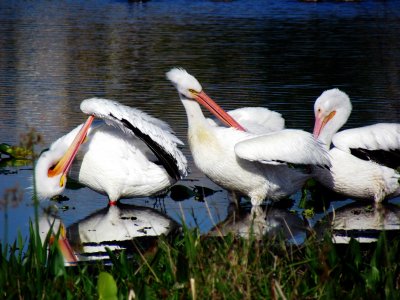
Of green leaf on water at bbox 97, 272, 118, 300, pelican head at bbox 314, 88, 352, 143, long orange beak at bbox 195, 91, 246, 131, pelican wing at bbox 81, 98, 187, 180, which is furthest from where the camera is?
pelican head at bbox 314, 88, 352, 143

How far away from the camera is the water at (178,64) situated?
648cm

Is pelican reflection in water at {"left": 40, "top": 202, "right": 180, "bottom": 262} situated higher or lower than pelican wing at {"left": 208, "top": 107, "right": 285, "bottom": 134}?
lower

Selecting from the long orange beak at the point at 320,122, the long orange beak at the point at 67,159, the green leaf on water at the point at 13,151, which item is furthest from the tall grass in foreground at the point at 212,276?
the green leaf on water at the point at 13,151

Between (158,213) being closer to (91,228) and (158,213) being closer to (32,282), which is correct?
(91,228)

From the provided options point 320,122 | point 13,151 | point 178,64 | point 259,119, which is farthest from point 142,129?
point 178,64

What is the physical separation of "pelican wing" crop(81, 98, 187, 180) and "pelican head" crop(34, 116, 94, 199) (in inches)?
6.2

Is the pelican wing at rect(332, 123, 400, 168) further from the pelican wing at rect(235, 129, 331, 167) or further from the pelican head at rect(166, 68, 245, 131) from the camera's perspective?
the pelican head at rect(166, 68, 245, 131)

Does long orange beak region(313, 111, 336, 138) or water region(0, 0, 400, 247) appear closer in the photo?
long orange beak region(313, 111, 336, 138)

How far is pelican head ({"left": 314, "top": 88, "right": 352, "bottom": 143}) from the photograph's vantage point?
612cm

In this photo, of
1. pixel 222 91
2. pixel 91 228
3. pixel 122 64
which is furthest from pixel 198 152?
pixel 122 64

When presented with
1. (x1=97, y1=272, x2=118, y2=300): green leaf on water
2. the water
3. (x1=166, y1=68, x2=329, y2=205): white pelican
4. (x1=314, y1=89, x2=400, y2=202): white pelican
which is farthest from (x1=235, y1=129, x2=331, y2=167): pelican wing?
(x1=97, y1=272, x2=118, y2=300): green leaf on water

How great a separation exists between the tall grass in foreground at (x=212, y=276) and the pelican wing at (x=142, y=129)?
165 cm

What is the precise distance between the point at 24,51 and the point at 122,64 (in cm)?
198

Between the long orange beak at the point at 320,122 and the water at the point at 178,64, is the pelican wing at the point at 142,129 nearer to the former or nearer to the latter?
the water at the point at 178,64
